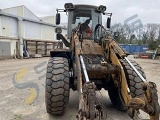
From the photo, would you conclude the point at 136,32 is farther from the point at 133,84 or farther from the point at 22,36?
the point at 133,84

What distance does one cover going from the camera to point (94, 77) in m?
4.25

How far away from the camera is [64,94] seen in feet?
12.3

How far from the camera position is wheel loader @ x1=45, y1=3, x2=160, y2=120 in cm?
261

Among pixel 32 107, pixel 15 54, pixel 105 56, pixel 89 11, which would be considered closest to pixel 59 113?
pixel 32 107

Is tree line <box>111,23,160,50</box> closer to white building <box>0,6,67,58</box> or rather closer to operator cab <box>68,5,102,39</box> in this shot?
white building <box>0,6,67,58</box>

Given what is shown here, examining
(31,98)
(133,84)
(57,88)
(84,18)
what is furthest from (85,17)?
(31,98)

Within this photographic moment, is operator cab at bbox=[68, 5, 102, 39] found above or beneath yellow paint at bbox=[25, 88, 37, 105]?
above

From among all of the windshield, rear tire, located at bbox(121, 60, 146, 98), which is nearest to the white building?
the windshield

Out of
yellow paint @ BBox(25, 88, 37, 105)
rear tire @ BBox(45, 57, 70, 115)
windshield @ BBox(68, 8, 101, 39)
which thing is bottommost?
→ yellow paint @ BBox(25, 88, 37, 105)

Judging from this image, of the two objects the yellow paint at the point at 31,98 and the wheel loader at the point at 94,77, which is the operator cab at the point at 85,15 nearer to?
the wheel loader at the point at 94,77

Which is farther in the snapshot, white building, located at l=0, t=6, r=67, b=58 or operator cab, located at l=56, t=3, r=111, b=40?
white building, located at l=0, t=6, r=67, b=58

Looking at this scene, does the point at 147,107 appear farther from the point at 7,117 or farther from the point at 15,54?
the point at 15,54

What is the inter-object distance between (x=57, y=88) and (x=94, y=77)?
91 cm

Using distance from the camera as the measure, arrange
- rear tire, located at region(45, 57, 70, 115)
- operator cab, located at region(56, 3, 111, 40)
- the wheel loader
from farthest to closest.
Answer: operator cab, located at region(56, 3, 111, 40)
rear tire, located at region(45, 57, 70, 115)
the wheel loader
